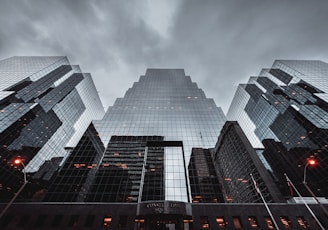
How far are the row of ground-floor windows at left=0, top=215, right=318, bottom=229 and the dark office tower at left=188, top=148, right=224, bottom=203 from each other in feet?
41.7

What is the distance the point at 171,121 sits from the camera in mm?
75188

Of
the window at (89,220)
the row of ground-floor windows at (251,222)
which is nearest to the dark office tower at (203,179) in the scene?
the row of ground-floor windows at (251,222)

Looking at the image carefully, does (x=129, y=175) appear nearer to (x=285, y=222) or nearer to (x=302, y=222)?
(x=285, y=222)

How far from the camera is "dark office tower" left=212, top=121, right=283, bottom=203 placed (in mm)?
53625

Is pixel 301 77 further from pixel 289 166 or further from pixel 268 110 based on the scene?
pixel 289 166

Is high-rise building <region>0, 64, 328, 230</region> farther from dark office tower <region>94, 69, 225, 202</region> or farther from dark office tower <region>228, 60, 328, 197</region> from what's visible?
dark office tower <region>228, 60, 328, 197</region>

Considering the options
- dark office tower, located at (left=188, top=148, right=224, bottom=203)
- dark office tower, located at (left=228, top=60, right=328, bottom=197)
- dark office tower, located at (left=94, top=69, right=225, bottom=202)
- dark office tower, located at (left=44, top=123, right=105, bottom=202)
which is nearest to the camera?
dark office tower, located at (left=44, top=123, right=105, bottom=202)

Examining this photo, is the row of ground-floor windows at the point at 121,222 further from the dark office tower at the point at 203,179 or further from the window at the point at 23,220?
the dark office tower at the point at 203,179

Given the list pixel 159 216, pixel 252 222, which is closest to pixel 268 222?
pixel 252 222

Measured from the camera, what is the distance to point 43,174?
90.0m

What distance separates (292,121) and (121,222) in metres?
83.3

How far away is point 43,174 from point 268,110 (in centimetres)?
13271

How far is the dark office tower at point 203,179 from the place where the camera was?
1737 inches

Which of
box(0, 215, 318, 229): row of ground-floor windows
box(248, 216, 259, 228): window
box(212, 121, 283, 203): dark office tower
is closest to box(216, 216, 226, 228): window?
box(0, 215, 318, 229): row of ground-floor windows
